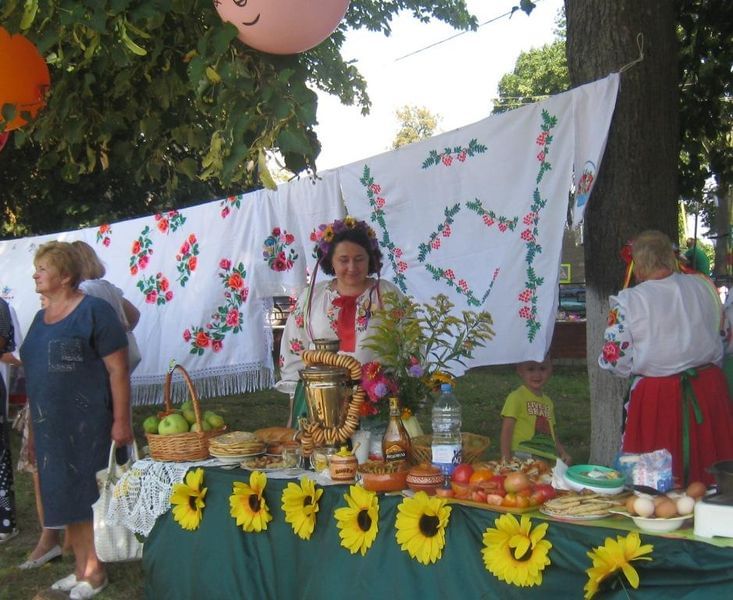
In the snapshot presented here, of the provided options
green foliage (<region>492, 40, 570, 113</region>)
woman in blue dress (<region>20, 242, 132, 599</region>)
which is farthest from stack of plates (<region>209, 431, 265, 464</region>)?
green foliage (<region>492, 40, 570, 113</region>)

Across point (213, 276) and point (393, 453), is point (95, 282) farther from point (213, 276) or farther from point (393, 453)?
point (393, 453)

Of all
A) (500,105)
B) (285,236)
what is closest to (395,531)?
(285,236)

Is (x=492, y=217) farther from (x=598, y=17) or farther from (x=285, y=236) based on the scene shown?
(x=285, y=236)

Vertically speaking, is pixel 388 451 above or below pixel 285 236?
below

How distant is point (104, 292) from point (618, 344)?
272 cm

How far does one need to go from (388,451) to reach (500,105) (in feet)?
89.1

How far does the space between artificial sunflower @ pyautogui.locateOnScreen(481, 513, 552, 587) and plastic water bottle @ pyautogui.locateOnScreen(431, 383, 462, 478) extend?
0.35 meters

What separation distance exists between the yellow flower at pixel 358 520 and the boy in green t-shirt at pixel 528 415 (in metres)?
1.69

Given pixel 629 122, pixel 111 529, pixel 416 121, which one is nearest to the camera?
pixel 111 529

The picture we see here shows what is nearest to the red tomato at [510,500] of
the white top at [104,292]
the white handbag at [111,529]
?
the white handbag at [111,529]

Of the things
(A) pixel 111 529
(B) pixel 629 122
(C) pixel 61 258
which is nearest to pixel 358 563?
(A) pixel 111 529

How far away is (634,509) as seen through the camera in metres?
2.09

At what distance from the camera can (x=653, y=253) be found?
127 inches

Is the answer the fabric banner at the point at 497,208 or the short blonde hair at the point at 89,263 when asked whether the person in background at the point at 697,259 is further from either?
the short blonde hair at the point at 89,263
